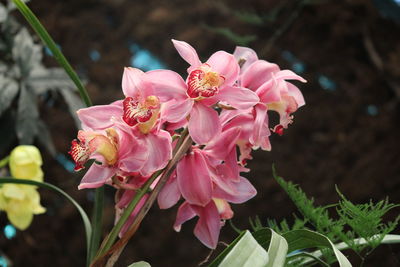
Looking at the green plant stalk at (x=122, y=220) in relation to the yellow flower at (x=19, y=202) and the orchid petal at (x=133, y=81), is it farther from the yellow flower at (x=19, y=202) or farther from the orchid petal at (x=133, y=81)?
the yellow flower at (x=19, y=202)

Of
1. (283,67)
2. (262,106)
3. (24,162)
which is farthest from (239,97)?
(283,67)

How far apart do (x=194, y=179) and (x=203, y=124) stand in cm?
5

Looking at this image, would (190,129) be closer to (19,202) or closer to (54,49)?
(54,49)

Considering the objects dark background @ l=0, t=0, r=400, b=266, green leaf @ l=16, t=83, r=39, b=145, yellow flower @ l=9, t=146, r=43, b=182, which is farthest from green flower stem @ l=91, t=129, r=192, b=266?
dark background @ l=0, t=0, r=400, b=266

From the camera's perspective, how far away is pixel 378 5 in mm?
1504

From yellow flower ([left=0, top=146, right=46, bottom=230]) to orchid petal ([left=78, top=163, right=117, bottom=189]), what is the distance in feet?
1.27

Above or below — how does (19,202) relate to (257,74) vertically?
below

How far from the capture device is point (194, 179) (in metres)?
0.46

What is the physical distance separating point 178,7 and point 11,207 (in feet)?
3.34

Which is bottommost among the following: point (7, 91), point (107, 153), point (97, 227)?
Result: point (7, 91)

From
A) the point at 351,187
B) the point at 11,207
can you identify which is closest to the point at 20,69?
the point at 11,207

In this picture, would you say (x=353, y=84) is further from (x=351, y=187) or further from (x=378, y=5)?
(x=351, y=187)

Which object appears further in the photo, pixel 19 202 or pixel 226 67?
pixel 19 202

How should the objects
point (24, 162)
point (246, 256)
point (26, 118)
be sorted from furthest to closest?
point (26, 118) < point (24, 162) < point (246, 256)
